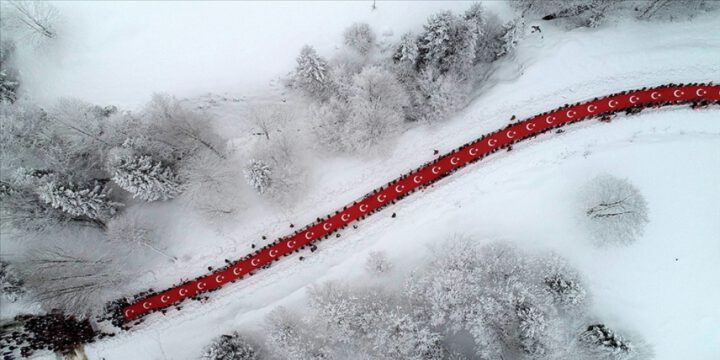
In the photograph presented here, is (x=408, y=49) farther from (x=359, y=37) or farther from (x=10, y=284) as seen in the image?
(x=10, y=284)

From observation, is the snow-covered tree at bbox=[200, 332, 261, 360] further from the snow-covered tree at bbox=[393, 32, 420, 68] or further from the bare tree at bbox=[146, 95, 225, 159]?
the snow-covered tree at bbox=[393, 32, 420, 68]

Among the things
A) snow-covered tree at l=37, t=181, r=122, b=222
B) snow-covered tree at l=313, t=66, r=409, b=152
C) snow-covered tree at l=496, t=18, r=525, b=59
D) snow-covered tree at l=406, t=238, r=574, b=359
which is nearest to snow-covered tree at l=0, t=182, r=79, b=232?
snow-covered tree at l=37, t=181, r=122, b=222

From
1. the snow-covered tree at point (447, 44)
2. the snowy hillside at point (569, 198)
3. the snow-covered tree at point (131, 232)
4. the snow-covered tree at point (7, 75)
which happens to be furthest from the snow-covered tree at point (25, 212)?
the snow-covered tree at point (447, 44)

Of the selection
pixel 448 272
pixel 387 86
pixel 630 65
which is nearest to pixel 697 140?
pixel 630 65

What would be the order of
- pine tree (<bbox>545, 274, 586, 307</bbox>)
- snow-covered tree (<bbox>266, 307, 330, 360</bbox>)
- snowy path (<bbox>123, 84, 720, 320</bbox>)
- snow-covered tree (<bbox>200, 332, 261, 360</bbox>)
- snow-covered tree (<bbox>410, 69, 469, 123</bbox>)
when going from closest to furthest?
1. pine tree (<bbox>545, 274, 586, 307</bbox>)
2. snow-covered tree (<bbox>200, 332, 261, 360</bbox>)
3. snow-covered tree (<bbox>266, 307, 330, 360</bbox>)
4. snow-covered tree (<bbox>410, 69, 469, 123</bbox>)
5. snowy path (<bbox>123, 84, 720, 320</bbox>)

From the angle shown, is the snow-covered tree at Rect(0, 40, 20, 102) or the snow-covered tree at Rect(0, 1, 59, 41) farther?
the snow-covered tree at Rect(0, 1, 59, 41)

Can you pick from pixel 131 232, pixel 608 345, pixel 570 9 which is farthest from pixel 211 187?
pixel 570 9
